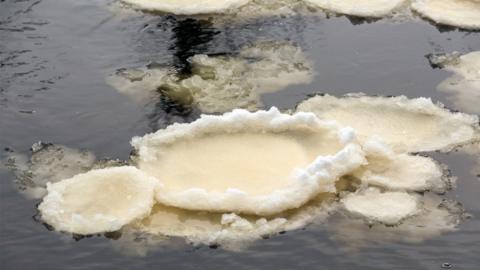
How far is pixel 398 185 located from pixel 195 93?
1944 mm

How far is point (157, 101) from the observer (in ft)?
19.3

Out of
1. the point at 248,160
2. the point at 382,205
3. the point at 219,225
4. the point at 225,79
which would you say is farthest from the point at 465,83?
the point at 219,225

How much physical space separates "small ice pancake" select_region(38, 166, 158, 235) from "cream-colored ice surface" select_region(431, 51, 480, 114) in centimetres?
275

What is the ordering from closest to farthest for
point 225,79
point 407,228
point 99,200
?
point 407,228
point 99,200
point 225,79

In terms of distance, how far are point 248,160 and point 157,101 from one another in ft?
3.72

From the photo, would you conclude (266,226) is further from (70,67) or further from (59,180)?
(70,67)

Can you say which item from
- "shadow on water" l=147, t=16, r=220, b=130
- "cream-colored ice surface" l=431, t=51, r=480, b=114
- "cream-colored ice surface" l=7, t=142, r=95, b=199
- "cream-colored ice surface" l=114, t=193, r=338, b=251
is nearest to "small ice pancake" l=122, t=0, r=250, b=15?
"shadow on water" l=147, t=16, r=220, b=130

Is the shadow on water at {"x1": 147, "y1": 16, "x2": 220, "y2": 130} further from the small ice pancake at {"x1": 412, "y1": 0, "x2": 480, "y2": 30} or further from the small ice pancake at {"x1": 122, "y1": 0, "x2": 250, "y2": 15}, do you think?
the small ice pancake at {"x1": 412, "y1": 0, "x2": 480, "y2": 30}

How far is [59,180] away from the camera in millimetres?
4980

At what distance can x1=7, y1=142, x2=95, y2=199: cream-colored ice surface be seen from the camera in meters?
4.95

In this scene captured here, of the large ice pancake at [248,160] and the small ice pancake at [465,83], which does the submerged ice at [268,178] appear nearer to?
the large ice pancake at [248,160]

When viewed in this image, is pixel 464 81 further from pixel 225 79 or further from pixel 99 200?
pixel 99 200

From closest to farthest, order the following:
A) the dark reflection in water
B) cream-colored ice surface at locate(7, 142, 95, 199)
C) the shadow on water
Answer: cream-colored ice surface at locate(7, 142, 95, 199)
the shadow on water
the dark reflection in water

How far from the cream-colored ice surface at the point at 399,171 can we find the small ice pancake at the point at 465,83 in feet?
3.12
